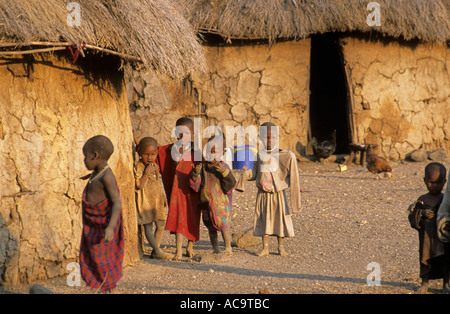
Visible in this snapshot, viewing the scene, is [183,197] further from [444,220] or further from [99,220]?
[444,220]

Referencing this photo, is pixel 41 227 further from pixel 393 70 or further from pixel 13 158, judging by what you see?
pixel 393 70

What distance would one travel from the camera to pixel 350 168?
10.5 m

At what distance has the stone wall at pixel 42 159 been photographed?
4359 mm

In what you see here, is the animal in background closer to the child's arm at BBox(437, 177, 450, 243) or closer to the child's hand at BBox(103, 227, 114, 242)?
the child's arm at BBox(437, 177, 450, 243)

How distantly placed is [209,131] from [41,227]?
19.6ft

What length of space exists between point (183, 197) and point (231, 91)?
5002 millimetres

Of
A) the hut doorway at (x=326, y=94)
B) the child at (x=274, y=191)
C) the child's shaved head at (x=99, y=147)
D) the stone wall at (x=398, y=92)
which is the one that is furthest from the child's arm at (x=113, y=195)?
the hut doorway at (x=326, y=94)

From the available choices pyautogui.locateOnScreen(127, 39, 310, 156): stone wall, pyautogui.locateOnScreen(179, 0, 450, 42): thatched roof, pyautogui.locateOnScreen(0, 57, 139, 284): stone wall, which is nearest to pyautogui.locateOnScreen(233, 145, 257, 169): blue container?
pyautogui.locateOnScreen(127, 39, 310, 156): stone wall

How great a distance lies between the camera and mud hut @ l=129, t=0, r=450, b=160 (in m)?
9.91

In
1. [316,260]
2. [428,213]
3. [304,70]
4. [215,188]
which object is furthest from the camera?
[304,70]

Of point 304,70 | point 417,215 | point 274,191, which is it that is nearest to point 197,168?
point 274,191

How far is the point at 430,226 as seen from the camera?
4.28 m

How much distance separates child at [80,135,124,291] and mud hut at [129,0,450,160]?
589 centimetres

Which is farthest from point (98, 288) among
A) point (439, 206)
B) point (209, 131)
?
point (209, 131)
